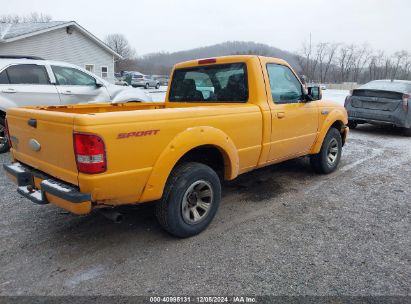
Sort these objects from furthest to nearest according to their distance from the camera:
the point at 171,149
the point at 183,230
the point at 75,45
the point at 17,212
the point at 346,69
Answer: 1. the point at 346,69
2. the point at 75,45
3. the point at 17,212
4. the point at 183,230
5. the point at 171,149

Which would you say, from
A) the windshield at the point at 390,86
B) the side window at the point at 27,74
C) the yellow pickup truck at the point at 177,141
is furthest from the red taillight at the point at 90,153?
the windshield at the point at 390,86

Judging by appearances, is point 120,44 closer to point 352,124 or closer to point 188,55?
point 188,55

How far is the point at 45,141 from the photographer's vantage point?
3016 mm

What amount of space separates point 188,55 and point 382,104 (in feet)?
217

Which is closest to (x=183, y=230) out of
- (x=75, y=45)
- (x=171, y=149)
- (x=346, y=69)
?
(x=171, y=149)

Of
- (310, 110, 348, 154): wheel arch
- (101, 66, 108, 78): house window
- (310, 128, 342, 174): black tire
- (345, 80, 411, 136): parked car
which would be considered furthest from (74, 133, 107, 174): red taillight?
(101, 66, 108, 78): house window

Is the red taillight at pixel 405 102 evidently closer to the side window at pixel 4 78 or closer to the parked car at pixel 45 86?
the parked car at pixel 45 86

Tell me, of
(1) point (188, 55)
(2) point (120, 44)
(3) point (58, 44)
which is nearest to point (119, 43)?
(2) point (120, 44)

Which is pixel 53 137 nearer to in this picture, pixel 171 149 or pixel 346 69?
pixel 171 149

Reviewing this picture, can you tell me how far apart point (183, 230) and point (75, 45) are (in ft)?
69.5

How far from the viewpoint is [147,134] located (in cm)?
288

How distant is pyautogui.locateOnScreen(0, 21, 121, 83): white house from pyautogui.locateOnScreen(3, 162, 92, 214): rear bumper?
17.0 metres

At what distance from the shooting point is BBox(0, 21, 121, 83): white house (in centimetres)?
1822

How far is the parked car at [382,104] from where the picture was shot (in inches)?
352
